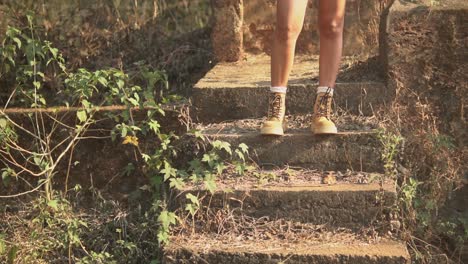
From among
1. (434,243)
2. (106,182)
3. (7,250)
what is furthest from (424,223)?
(7,250)

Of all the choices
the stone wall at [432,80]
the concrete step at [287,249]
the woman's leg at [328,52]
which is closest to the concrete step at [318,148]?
the woman's leg at [328,52]

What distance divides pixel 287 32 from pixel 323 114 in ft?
1.64

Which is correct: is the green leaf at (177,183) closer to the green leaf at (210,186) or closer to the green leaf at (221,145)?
the green leaf at (210,186)

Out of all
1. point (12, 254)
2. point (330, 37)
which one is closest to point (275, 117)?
point (330, 37)

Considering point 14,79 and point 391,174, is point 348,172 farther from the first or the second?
point 14,79

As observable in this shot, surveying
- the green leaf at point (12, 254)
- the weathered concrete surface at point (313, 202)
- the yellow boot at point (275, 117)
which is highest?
the yellow boot at point (275, 117)

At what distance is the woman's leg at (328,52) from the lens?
389 cm

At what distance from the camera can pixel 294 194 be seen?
141 inches

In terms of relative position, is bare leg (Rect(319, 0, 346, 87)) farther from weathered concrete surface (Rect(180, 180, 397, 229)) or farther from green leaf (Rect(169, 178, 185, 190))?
green leaf (Rect(169, 178, 185, 190))

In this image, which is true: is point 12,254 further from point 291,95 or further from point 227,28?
point 227,28

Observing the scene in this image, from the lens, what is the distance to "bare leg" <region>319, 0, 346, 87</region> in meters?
3.90

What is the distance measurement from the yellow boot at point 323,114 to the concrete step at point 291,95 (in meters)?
0.34

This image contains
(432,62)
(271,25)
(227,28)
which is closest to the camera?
(432,62)

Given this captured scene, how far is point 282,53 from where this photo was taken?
3816 millimetres
